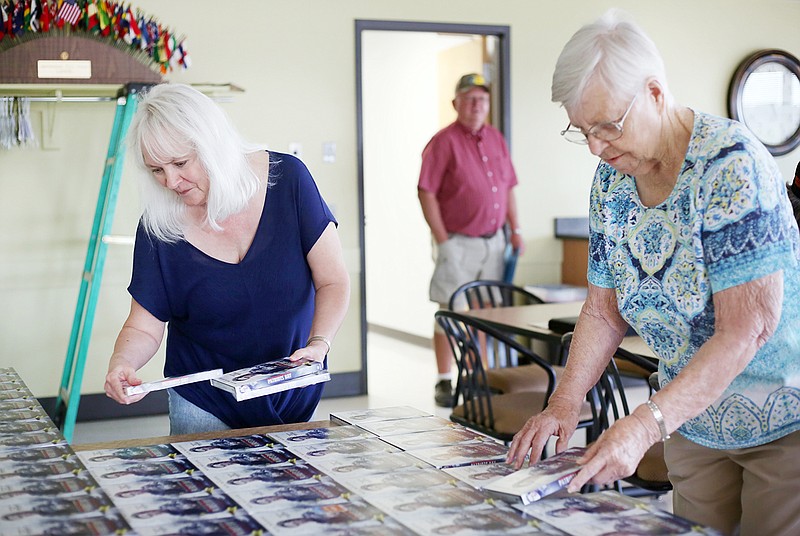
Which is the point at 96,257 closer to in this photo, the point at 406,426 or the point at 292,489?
the point at 406,426

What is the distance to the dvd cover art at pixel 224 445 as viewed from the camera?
1.94m

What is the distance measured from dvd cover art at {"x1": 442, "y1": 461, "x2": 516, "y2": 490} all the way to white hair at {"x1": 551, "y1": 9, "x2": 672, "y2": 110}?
0.66m

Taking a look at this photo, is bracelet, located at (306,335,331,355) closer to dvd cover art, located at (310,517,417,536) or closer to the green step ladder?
dvd cover art, located at (310,517,417,536)

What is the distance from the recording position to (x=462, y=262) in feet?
19.4

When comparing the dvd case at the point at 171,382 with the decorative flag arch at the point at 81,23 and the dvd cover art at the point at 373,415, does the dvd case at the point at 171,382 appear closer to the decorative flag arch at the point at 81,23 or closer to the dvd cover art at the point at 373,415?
the dvd cover art at the point at 373,415

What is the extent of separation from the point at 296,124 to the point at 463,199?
43.2 inches

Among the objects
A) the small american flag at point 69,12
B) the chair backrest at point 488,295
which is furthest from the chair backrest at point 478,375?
the small american flag at point 69,12

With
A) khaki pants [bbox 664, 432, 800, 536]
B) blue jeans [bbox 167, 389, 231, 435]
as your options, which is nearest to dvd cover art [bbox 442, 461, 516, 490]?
khaki pants [bbox 664, 432, 800, 536]

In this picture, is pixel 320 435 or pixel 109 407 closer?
pixel 320 435

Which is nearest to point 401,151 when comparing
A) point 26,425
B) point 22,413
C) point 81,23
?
point 81,23

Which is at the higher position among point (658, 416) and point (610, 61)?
point (610, 61)

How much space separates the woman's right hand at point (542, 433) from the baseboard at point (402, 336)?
6.21 meters

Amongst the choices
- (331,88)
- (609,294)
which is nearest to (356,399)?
(331,88)

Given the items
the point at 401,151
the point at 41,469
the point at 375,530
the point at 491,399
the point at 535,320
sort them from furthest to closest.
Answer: the point at 401,151 → the point at 535,320 → the point at 491,399 → the point at 41,469 → the point at 375,530
